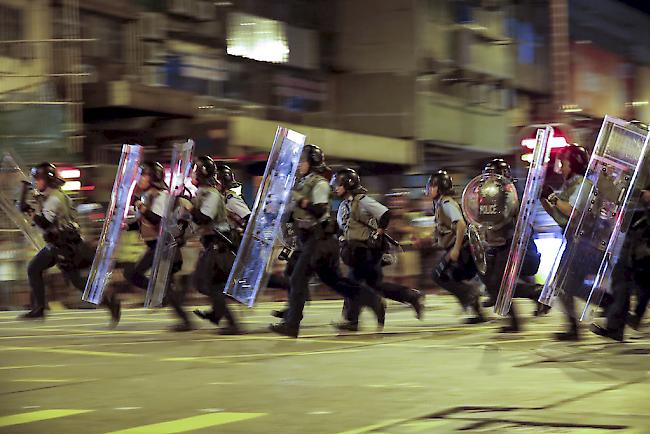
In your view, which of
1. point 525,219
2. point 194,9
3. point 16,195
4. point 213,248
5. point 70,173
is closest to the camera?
point 525,219

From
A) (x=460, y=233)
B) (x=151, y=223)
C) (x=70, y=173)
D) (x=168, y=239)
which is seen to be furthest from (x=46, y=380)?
(x=70, y=173)

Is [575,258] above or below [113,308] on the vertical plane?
above

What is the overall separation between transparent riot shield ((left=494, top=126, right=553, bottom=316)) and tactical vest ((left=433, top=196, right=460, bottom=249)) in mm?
1202

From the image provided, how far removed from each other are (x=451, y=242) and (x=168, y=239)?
9.46 feet

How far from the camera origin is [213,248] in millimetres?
13031

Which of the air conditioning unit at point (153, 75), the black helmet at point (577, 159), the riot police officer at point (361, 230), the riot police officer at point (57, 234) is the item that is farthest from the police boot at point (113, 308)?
the air conditioning unit at point (153, 75)

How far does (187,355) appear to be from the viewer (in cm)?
1093

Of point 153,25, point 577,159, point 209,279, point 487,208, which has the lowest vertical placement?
point 209,279

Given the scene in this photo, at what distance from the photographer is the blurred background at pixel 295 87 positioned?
Answer: 875 inches

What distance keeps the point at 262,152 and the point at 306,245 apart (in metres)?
15.1

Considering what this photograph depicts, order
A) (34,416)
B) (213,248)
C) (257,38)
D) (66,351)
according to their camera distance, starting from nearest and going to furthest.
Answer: (34,416)
(66,351)
(213,248)
(257,38)

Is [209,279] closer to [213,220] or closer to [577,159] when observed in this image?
[213,220]

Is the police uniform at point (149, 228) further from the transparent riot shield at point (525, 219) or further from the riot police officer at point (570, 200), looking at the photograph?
the riot police officer at point (570, 200)

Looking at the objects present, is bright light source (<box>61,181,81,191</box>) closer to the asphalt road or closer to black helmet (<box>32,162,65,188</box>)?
black helmet (<box>32,162,65,188</box>)
